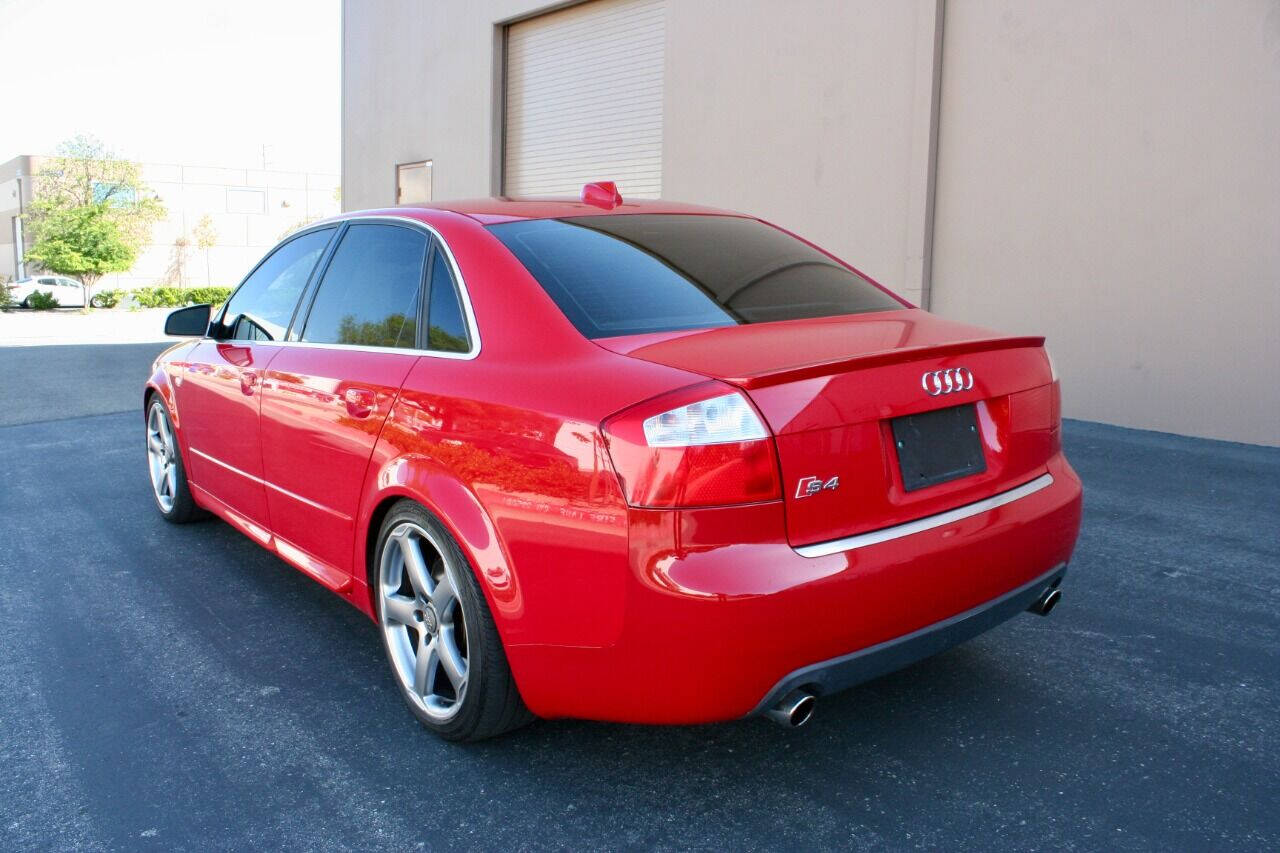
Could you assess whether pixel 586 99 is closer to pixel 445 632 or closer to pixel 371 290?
pixel 371 290

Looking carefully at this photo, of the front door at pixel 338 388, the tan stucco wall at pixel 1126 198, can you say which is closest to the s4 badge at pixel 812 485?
the front door at pixel 338 388

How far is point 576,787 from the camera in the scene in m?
2.80

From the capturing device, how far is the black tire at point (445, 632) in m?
→ 2.80

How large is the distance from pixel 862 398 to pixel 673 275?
85 cm

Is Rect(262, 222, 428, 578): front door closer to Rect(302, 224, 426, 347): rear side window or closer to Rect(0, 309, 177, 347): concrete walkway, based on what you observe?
Rect(302, 224, 426, 347): rear side window

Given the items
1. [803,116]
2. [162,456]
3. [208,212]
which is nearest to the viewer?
[162,456]

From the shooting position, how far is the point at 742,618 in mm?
2328

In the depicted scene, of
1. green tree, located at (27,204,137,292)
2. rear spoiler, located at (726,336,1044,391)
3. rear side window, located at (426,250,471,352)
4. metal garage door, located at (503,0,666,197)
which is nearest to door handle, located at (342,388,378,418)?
rear side window, located at (426,250,471,352)

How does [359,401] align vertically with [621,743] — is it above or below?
above

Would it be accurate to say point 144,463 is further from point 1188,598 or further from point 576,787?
point 1188,598

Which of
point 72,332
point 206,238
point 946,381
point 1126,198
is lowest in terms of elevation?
point 72,332

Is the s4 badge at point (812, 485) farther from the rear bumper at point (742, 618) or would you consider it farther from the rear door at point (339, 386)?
the rear door at point (339, 386)

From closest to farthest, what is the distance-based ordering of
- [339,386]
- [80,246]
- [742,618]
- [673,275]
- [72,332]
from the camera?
1. [742,618]
2. [673,275]
3. [339,386]
4. [72,332]
5. [80,246]

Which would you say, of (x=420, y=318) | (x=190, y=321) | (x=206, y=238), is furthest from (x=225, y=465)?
(x=206, y=238)
